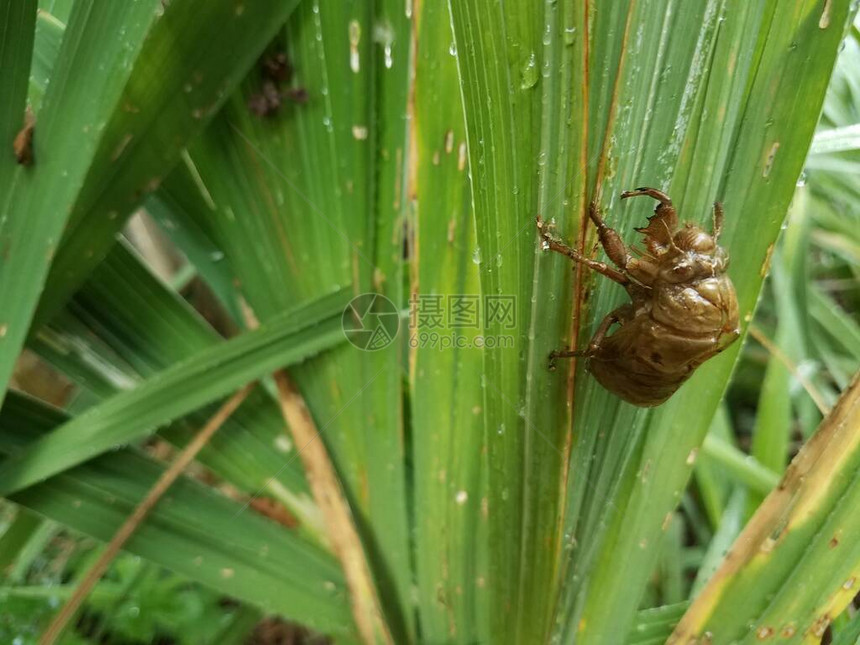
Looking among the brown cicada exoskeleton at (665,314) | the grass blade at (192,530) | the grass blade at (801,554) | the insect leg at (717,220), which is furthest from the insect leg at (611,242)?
the grass blade at (192,530)

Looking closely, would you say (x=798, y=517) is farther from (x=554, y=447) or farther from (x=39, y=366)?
(x=39, y=366)

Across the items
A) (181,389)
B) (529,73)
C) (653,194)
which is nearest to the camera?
(529,73)

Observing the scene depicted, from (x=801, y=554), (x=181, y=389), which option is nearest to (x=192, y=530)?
(x=181, y=389)

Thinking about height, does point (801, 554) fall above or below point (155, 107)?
below

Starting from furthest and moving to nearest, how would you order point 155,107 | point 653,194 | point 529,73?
1. point 155,107
2. point 653,194
3. point 529,73

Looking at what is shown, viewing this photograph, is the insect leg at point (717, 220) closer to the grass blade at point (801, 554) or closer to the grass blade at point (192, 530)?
the grass blade at point (801, 554)

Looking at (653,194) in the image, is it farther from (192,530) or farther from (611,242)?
(192,530)

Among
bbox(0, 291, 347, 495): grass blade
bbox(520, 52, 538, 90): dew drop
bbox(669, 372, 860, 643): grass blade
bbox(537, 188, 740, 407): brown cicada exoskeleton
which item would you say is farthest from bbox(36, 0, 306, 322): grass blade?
bbox(669, 372, 860, 643): grass blade
